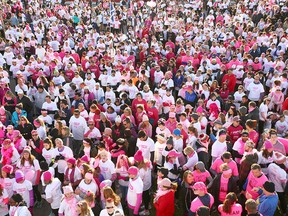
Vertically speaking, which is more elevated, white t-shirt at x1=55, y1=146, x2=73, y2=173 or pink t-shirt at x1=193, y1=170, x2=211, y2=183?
pink t-shirt at x1=193, y1=170, x2=211, y2=183

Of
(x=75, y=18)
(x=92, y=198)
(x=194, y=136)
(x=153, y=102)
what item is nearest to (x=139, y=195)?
(x=92, y=198)

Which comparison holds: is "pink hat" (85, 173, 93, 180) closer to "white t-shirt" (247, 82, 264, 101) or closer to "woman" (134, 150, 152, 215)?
"woman" (134, 150, 152, 215)

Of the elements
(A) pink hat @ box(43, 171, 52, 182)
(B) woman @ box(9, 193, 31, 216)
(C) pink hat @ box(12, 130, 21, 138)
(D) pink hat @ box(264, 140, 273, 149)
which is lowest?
(C) pink hat @ box(12, 130, 21, 138)

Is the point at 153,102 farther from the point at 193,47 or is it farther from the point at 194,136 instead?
the point at 193,47

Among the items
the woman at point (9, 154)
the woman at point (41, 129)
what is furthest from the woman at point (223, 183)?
the woman at point (41, 129)

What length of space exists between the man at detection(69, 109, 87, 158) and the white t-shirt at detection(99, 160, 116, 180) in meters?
2.35

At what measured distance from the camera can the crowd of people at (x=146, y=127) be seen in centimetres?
694

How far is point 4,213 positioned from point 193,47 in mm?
11561

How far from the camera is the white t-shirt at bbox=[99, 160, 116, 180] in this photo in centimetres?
762

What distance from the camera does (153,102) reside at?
10492 mm

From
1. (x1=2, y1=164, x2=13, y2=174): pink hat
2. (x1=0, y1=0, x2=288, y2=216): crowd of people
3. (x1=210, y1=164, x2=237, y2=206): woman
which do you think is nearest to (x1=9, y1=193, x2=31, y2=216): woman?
(x1=0, y1=0, x2=288, y2=216): crowd of people

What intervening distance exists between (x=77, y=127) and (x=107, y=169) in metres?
2.55

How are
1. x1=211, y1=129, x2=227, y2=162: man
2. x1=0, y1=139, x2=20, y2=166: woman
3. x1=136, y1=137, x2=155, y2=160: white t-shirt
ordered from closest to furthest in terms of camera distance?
x1=211, y1=129, x2=227, y2=162: man → x1=0, y1=139, x2=20, y2=166: woman → x1=136, y1=137, x2=155, y2=160: white t-shirt

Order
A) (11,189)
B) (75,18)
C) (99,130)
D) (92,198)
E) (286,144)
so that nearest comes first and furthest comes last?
(92,198)
(11,189)
(286,144)
(99,130)
(75,18)
